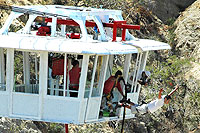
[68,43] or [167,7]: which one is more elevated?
[68,43]

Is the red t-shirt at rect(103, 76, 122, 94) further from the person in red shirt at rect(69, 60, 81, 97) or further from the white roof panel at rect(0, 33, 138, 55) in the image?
the white roof panel at rect(0, 33, 138, 55)

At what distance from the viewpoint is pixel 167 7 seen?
3509 centimetres

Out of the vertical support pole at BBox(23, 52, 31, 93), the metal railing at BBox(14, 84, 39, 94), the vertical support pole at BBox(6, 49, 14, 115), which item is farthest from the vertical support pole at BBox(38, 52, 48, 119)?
the vertical support pole at BBox(23, 52, 31, 93)

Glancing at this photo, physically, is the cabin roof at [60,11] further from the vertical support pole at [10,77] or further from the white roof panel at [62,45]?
the vertical support pole at [10,77]

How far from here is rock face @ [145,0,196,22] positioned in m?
34.7

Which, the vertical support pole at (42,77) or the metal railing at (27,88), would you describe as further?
the metal railing at (27,88)

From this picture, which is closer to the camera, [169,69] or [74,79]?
[74,79]

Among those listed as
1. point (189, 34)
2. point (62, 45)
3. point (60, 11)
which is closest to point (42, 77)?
point (62, 45)

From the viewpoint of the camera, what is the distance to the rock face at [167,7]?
34.7 m

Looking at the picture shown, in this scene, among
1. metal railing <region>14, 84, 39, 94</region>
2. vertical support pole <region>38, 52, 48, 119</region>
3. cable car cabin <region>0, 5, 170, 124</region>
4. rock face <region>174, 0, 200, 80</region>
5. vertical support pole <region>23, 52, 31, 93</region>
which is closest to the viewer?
cable car cabin <region>0, 5, 170, 124</region>

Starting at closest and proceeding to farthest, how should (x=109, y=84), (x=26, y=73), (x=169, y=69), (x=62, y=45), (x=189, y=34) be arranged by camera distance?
(x=62, y=45), (x=109, y=84), (x=26, y=73), (x=169, y=69), (x=189, y=34)

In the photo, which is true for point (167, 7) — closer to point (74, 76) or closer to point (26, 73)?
point (26, 73)

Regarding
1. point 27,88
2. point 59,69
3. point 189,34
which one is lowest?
point 189,34

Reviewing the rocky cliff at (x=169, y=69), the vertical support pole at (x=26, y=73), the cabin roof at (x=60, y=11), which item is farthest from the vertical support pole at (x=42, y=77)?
the rocky cliff at (x=169, y=69)
